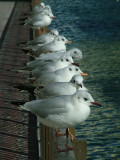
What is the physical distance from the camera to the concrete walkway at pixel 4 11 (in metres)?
15.9

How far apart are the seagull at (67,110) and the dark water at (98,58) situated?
2250 mm

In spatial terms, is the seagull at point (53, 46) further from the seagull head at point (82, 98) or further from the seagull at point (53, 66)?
the seagull head at point (82, 98)

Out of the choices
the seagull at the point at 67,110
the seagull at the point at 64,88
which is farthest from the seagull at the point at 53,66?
the seagull at the point at 67,110

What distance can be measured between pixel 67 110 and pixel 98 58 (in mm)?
9074

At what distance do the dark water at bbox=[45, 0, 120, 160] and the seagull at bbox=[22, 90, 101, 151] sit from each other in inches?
88.6

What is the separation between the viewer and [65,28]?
18.4 m

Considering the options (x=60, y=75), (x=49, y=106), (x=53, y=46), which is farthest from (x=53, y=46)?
(x=49, y=106)

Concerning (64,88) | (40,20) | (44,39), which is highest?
(40,20)

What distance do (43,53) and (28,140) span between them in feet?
12.6

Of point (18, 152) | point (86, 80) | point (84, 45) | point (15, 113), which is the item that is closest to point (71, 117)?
point (18, 152)

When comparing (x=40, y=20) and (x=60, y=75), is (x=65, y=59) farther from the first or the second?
(x=40, y=20)

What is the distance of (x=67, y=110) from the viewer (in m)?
5.80

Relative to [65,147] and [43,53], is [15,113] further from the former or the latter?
[43,53]


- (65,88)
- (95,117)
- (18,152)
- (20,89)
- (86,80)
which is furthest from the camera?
(86,80)
